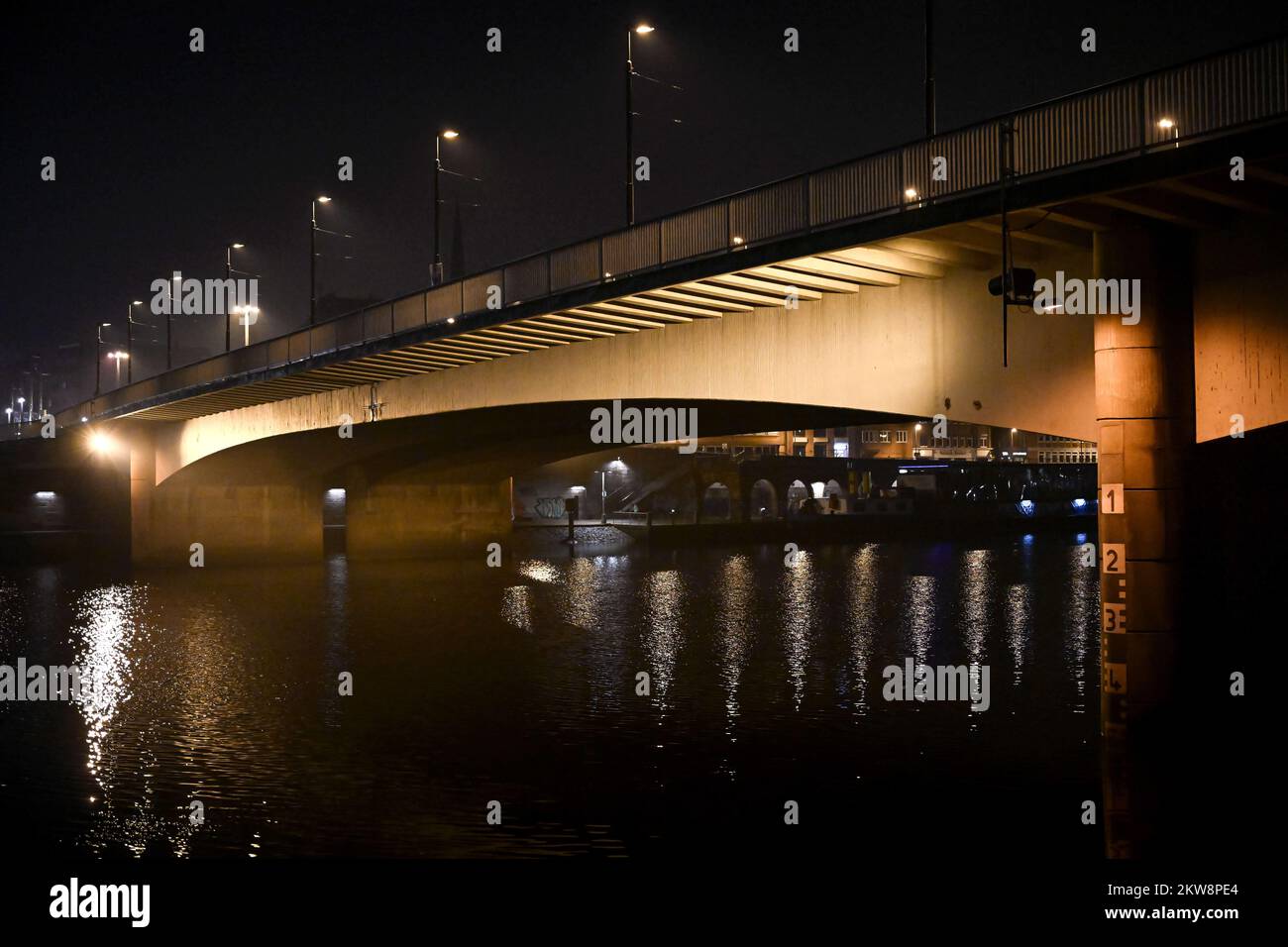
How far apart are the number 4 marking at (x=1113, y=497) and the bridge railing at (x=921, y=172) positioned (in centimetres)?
367

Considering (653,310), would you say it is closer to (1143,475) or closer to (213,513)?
(1143,475)

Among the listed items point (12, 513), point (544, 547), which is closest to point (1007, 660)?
point (544, 547)

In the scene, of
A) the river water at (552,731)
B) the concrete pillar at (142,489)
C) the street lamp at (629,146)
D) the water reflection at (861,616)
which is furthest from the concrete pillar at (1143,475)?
the concrete pillar at (142,489)

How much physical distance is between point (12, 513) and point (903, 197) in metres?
80.8

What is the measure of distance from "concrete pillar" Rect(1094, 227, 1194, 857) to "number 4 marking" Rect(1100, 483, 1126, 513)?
0.01 metres

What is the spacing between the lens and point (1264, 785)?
41.4 ft

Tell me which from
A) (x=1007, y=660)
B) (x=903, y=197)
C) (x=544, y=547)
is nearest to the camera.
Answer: (x=903, y=197)

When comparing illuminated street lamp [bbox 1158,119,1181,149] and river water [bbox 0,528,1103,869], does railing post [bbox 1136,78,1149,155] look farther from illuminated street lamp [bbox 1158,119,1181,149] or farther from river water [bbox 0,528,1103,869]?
river water [bbox 0,528,1103,869]

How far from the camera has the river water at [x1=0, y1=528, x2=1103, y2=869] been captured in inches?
445

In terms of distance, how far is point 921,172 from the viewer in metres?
15.4

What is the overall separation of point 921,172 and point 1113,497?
4990 mm

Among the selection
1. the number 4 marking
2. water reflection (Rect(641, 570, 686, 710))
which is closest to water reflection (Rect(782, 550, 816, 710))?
water reflection (Rect(641, 570, 686, 710))
